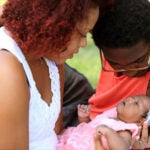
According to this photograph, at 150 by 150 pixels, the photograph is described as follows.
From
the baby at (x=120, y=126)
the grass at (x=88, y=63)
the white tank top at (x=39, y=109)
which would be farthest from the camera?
the grass at (x=88, y=63)

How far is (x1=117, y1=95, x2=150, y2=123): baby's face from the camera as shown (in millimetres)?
2297

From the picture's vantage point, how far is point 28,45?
1729 mm

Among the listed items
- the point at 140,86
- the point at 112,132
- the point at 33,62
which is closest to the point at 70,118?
the point at 140,86

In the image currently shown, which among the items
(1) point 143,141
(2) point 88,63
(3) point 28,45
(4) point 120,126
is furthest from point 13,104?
(2) point 88,63

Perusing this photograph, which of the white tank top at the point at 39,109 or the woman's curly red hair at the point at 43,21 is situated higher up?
the woman's curly red hair at the point at 43,21

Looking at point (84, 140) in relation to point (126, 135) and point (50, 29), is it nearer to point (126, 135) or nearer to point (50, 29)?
point (126, 135)

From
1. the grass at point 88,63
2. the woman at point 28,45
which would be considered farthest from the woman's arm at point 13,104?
the grass at point 88,63

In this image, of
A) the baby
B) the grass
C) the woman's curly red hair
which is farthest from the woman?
the grass

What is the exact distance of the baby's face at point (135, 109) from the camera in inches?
90.4

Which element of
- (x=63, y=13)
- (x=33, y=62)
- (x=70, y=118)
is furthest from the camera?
(x=70, y=118)

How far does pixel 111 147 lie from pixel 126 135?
0.16m

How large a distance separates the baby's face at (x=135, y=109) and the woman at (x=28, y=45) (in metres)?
0.56

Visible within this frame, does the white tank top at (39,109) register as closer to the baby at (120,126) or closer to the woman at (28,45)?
the woman at (28,45)

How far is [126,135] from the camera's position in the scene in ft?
7.45
